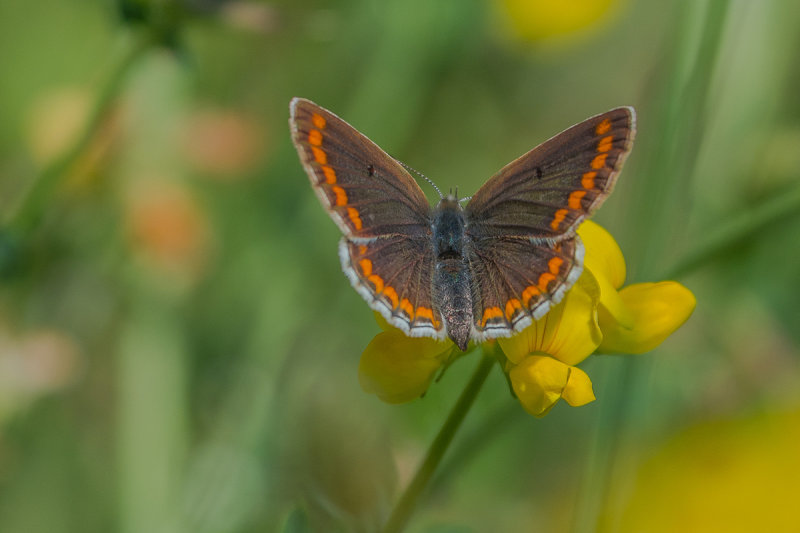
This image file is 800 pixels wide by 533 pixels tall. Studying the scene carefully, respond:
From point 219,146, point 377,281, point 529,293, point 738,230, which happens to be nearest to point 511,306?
point 529,293

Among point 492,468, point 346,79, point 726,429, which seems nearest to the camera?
point 726,429

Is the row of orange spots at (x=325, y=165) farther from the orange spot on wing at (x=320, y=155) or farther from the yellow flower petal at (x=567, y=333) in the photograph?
the yellow flower petal at (x=567, y=333)

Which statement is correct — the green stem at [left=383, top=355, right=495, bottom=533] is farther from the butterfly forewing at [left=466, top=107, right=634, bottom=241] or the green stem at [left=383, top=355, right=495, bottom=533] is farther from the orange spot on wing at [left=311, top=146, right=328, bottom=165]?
the orange spot on wing at [left=311, top=146, right=328, bottom=165]

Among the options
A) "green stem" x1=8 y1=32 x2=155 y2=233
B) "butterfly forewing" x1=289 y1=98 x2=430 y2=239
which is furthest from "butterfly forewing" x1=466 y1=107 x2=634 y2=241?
"green stem" x1=8 y1=32 x2=155 y2=233

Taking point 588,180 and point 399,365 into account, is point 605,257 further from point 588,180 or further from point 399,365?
point 399,365

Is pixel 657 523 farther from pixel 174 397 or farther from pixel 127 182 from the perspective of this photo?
pixel 127 182

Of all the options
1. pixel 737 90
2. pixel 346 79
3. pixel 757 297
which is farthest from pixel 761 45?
pixel 346 79

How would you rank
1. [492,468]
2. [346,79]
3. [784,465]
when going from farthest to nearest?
[346,79] < [492,468] < [784,465]
